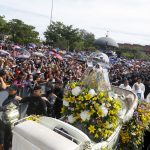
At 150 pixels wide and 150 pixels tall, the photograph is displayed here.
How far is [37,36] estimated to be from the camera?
218 ft

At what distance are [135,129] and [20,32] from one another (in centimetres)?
5566

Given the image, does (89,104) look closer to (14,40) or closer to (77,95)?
(77,95)

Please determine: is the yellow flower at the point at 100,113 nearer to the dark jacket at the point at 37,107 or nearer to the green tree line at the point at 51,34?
the dark jacket at the point at 37,107

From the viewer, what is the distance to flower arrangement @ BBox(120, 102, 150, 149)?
6.84 meters

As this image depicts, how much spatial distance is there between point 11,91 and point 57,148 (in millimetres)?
3687

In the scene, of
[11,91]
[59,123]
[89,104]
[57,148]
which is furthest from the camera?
[11,91]

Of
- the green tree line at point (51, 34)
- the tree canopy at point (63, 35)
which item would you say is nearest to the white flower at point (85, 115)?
the green tree line at point (51, 34)

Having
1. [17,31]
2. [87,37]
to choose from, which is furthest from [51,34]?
[87,37]

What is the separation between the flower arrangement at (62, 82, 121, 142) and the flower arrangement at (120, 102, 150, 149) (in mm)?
877

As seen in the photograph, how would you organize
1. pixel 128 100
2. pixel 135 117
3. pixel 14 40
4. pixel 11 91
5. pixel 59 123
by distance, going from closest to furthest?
1. pixel 59 123
2. pixel 135 117
3. pixel 11 91
4. pixel 128 100
5. pixel 14 40

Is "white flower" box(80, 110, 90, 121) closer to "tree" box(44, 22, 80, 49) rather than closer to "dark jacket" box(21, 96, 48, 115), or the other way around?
"dark jacket" box(21, 96, 48, 115)

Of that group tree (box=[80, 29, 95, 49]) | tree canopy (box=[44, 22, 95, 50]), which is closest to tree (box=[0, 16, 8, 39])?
tree canopy (box=[44, 22, 95, 50])

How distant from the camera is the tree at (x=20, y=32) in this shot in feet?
200

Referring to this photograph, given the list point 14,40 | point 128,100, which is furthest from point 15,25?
point 128,100
